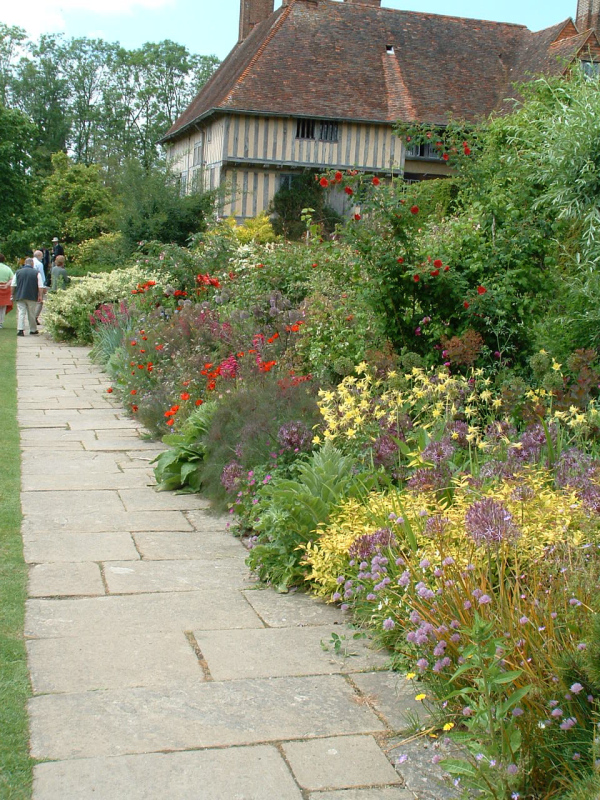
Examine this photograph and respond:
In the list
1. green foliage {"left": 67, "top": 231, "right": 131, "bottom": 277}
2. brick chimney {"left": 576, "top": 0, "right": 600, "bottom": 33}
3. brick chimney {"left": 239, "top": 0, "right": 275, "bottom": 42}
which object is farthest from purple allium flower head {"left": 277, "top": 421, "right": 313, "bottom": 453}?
brick chimney {"left": 239, "top": 0, "right": 275, "bottom": 42}

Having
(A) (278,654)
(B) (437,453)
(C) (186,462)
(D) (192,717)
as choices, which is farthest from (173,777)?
(C) (186,462)

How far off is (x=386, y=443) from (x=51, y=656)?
6.94ft

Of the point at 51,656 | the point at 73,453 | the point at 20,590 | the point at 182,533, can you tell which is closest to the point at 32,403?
the point at 73,453

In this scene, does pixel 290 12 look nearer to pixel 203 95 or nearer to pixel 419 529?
pixel 203 95

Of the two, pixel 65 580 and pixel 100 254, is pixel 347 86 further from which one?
pixel 65 580

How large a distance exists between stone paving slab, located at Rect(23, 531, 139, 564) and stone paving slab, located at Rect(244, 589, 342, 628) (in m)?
0.87

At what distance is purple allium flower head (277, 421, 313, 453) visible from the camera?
524cm

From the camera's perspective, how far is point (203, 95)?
111 feet

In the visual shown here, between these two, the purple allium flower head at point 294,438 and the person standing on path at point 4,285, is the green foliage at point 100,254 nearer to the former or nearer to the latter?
the person standing on path at point 4,285

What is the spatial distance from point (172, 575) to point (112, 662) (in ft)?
3.57

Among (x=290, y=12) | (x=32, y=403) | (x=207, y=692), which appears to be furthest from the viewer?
(x=290, y=12)

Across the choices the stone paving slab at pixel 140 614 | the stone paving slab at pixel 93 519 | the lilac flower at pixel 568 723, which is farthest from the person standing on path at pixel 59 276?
the lilac flower at pixel 568 723

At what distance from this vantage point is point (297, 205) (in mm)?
27406

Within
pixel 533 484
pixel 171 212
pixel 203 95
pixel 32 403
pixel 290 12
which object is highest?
pixel 290 12
